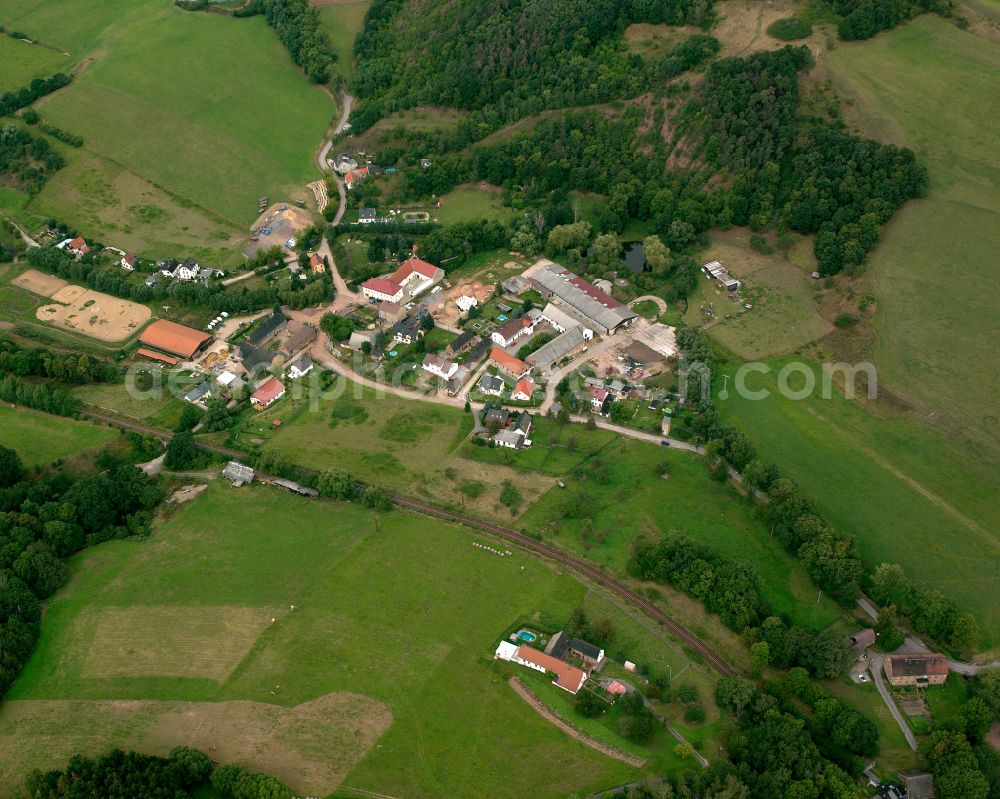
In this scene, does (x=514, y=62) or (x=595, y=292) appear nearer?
(x=595, y=292)

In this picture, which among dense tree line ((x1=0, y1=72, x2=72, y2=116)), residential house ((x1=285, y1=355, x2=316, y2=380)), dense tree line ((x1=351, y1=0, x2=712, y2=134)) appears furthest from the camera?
dense tree line ((x1=0, y1=72, x2=72, y2=116))

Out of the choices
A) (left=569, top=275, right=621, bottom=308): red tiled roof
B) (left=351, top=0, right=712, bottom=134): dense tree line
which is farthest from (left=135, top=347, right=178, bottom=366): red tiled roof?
(left=351, top=0, right=712, bottom=134): dense tree line

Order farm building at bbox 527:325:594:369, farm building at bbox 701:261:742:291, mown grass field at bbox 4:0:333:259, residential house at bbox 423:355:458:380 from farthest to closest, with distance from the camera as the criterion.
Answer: mown grass field at bbox 4:0:333:259, farm building at bbox 701:261:742:291, farm building at bbox 527:325:594:369, residential house at bbox 423:355:458:380

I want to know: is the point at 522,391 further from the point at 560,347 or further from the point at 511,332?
the point at 511,332

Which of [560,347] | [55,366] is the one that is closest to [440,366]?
[560,347]

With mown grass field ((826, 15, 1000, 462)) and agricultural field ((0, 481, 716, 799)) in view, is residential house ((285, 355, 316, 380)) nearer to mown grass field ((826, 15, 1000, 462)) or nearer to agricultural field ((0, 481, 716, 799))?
agricultural field ((0, 481, 716, 799))
